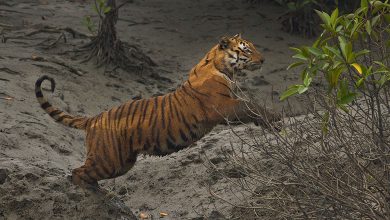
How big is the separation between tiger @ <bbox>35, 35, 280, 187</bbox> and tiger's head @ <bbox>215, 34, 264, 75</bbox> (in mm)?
143

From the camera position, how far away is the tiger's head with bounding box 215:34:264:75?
22.9ft

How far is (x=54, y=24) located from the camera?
12.8 metres

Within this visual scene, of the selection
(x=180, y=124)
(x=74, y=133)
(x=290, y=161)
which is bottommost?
(x=74, y=133)

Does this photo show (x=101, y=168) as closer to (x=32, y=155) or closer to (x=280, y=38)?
(x=32, y=155)

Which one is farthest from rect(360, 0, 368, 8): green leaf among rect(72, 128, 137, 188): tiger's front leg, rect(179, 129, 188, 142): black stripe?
rect(72, 128, 137, 188): tiger's front leg

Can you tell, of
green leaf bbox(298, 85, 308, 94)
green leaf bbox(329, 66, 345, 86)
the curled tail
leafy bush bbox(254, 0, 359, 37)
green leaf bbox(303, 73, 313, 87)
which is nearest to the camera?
green leaf bbox(329, 66, 345, 86)

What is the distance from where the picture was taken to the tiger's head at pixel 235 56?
6.98 meters

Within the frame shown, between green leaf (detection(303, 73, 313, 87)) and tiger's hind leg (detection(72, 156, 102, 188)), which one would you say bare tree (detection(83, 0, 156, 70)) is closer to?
tiger's hind leg (detection(72, 156, 102, 188))

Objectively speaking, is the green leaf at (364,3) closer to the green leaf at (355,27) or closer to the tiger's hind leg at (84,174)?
the green leaf at (355,27)

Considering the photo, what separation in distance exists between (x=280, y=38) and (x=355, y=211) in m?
8.62

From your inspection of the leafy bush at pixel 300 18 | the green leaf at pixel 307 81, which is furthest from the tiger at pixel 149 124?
the leafy bush at pixel 300 18

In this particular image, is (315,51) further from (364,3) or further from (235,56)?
(235,56)

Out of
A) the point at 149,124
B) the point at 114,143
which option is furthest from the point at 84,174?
the point at 149,124

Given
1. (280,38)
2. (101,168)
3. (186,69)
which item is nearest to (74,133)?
(101,168)
